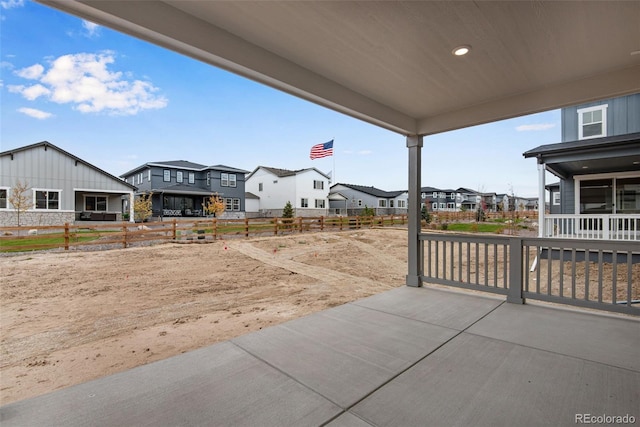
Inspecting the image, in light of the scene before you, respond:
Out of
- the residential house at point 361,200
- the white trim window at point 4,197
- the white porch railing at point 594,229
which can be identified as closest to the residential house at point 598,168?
the white porch railing at point 594,229

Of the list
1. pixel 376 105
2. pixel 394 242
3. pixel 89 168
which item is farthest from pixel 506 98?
pixel 89 168

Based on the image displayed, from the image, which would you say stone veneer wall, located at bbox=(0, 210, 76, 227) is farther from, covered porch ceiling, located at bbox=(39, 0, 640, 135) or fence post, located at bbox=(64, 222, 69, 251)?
covered porch ceiling, located at bbox=(39, 0, 640, 135)

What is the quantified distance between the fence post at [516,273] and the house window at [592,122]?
738 cm

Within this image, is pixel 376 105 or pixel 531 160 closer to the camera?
pixel 376 105

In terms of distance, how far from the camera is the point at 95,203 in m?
11.2

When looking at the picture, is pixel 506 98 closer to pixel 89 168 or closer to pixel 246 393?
pixel 246 393

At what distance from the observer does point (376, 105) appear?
12.0ft

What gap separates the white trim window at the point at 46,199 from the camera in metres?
6.40

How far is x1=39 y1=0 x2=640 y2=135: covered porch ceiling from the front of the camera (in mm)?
1961

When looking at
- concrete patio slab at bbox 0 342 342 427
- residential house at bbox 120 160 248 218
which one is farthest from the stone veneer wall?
residential house at bbox 120 160 248 218

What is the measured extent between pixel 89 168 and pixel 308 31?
9427 mm

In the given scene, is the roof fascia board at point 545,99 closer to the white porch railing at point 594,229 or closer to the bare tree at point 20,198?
the white porch railing at point 594,229

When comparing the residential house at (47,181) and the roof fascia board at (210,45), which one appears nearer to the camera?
the roof fascia board at (210,45)

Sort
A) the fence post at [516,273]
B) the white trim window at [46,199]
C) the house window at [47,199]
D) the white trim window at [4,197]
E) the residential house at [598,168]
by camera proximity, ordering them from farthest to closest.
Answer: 1. the residential house at [598,168]
2. the house window at [47,199]
3. the white trim window at [46,199]
4. the white trim window at [4,197]
5. the fence post at [516,273]
